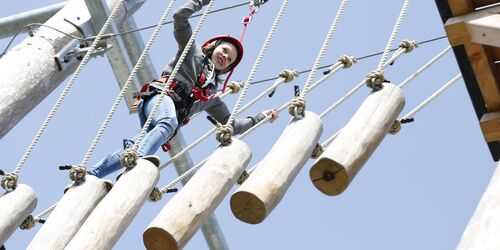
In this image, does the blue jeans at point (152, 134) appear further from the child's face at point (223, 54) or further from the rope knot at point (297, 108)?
the rope knot at point (297, 108)

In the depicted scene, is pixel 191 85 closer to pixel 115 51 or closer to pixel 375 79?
pixel 115 51

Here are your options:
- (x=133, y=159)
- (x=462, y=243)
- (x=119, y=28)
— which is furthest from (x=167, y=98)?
(x=462, y=243)

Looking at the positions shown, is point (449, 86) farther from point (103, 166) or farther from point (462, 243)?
point (462, 243)

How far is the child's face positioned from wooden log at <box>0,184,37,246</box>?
8.10 feet

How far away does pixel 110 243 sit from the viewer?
18.6ft

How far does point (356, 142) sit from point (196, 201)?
28.6 inches

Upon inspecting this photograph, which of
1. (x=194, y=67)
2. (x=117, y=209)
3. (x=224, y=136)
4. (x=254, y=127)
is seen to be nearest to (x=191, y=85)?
(x=194, y=67)

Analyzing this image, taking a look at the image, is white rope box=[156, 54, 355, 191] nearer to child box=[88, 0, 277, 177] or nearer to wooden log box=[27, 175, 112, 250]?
child box=[88, 0, 277, 177]

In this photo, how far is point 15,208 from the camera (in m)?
6.23

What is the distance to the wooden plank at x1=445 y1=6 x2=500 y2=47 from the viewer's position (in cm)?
639

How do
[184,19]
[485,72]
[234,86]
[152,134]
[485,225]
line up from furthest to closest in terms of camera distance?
[234,86], [184,19], [152,134], [485,72], [485,225]

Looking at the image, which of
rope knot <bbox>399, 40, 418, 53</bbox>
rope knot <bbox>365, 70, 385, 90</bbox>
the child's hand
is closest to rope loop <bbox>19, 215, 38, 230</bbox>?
rope knot <bbox>365, 70, 385, 90</bbox>

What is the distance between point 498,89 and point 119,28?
3.38 meters

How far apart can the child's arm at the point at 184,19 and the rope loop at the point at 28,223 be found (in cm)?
204
